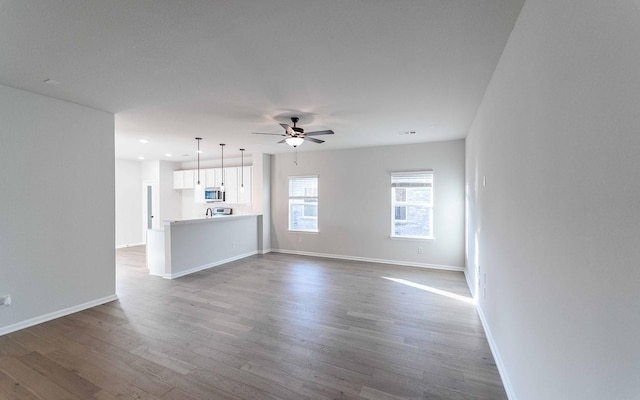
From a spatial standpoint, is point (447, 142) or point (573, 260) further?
point (447, 142)

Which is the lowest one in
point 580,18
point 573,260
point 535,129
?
point 573,260

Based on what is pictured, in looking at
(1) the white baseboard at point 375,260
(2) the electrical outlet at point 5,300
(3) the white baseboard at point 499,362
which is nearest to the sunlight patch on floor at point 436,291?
(3) the white baseboard at point 499,362

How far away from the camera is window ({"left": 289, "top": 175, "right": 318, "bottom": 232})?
7078mm

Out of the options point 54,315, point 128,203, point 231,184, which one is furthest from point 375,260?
point 128,203

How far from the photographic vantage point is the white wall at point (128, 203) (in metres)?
8.04

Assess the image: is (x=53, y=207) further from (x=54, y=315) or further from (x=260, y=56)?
(x=260, y=56)

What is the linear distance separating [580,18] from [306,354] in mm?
2913

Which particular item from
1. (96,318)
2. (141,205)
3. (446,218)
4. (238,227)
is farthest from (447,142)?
(141,205)

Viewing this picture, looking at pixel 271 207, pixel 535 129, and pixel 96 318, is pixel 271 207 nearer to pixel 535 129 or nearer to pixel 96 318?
pixel 96 318

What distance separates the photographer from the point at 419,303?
3807 mm

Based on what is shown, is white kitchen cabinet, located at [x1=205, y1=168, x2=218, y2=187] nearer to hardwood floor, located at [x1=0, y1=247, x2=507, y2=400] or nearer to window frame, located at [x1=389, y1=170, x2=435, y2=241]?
hardwood floor, located at [x1=0, y1=247, x2=507, y2=400]

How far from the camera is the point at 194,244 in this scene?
18.1 ft

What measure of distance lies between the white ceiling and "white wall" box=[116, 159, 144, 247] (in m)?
5.02

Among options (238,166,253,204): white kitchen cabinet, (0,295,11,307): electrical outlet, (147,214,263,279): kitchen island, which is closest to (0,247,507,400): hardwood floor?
(0,295,11,307): electrical outlet
